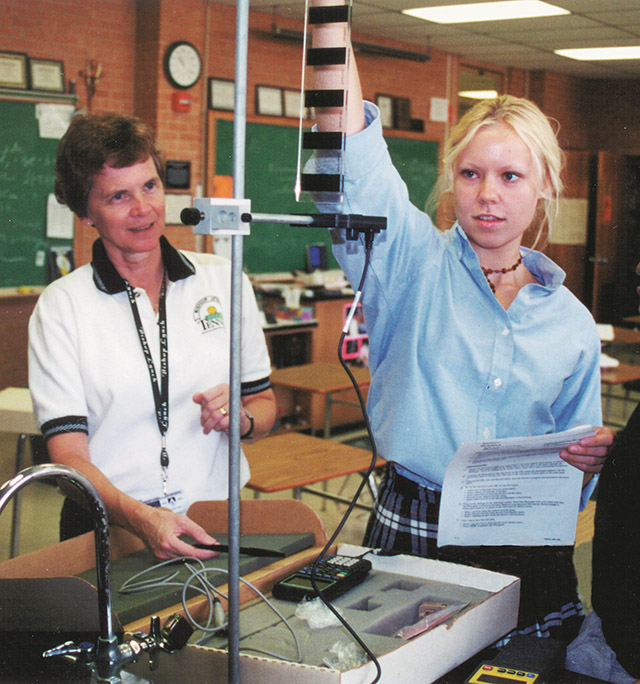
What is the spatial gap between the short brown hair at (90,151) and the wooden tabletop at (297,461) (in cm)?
139

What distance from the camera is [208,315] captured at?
4.42 feet

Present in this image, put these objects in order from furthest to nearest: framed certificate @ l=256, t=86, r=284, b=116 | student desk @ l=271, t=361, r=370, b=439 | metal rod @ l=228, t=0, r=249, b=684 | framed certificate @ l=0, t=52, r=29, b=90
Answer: framed certificate @ l=256, t=86, r=284, b=116
student desk @ l=271, t=361, r=370, b=439
framed certificate @ l=0, t=52, r=29, b=90
metal rod @ l=228, t=0, r=249, b=684

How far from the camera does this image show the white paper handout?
1.13 m

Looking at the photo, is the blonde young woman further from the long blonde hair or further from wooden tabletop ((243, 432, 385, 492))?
wooden tabletop ((243, 432, 385, 492))

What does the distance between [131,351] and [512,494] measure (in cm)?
62

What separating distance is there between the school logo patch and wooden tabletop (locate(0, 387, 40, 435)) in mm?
590

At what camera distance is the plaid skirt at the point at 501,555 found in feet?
4.13

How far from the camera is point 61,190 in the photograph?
1257 millimetres

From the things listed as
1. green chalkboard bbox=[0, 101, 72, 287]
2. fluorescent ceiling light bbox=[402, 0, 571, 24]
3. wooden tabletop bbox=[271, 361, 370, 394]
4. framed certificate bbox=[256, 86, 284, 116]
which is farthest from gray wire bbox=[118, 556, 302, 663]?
framed certificate bbox=[256, 86, 284, 116]

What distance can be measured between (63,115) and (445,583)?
2622mm

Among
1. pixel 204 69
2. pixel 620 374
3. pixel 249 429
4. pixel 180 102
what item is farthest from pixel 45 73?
pixel 620 374

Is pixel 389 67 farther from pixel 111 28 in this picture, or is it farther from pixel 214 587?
pixel 214 587

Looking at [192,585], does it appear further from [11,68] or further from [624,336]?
[624,336]

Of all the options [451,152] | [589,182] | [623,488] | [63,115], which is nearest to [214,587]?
[623,488]
